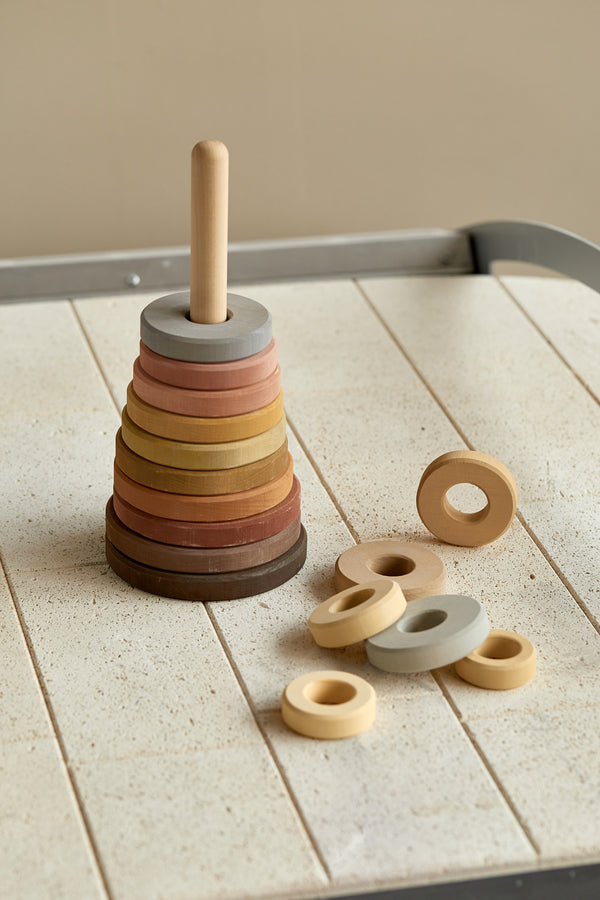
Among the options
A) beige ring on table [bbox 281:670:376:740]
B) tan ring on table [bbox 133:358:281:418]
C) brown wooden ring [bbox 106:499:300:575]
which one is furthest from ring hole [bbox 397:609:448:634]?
tan ring on table [bbox 133:358:281:418]

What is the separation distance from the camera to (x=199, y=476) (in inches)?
63.0

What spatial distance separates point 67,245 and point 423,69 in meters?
0.80

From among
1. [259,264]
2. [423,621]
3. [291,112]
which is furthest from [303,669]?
[291,112]

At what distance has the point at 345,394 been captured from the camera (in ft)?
7.12

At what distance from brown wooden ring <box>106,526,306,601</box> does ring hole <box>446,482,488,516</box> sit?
303mm

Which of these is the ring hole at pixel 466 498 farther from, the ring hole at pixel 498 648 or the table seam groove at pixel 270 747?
the table seam groove at pixel 270 747

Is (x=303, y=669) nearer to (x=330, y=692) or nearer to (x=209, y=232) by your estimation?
(x=330, y=692)

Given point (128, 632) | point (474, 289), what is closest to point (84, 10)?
point (474, 289)

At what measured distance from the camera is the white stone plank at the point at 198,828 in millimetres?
1271

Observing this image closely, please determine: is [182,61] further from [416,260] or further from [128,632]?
[128,632]

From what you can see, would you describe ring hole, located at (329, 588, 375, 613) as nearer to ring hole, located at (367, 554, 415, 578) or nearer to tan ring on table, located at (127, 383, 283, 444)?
ring hole, located at (367, 554, 415, 578)

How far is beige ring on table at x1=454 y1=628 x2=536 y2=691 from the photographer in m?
1.52

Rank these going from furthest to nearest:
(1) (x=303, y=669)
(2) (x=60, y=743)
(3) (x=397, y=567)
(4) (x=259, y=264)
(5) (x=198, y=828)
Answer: (4) (x=259, y=264) < (3) (x=397, y=567) < (1) (x=303, y=669) < (2) (x=60, y=743) < (5) (x=198, y=828)

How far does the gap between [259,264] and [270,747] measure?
1.33m
